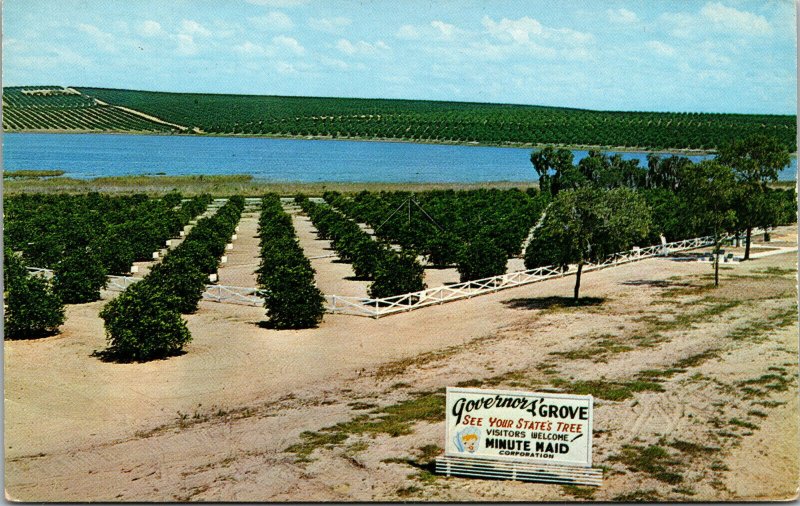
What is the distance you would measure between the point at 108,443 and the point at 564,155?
7449 cm

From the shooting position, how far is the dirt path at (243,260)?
44.9 meters

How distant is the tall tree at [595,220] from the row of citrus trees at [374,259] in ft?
21.6

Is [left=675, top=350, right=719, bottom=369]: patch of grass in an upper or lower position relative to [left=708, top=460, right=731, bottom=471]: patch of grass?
upper

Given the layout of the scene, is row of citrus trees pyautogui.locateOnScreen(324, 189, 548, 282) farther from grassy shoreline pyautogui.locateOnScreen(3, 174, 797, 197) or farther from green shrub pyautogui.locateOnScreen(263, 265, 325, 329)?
grassy shoreline pyautogui.locateOnScreen(3, 174, 797, 197)

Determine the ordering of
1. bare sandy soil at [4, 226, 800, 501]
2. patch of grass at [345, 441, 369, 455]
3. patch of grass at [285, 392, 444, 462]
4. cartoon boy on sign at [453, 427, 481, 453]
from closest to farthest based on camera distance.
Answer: cartoon boy on sign at [453, 427, 481, 453]
bare sandy soil at [4, 226, 800, 501]
patch of grass at [345, 441, 369, 455]
patch of grass at [285, 392, 444, 462]

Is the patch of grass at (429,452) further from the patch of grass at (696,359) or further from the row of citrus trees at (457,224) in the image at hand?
the row of citrus trees at (457,224)

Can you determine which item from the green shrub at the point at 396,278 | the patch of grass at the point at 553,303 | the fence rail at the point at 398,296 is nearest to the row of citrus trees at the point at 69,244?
the fence rail at the point at 398,296

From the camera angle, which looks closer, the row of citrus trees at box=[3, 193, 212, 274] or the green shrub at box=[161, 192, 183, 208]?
the row of citrus trees at box=[3, 193, 212, 274]

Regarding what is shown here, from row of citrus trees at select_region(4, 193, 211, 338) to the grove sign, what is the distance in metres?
20.7

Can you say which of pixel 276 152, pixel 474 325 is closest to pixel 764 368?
pixel 474 325

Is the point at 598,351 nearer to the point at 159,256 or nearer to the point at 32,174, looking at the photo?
the point at 159,256

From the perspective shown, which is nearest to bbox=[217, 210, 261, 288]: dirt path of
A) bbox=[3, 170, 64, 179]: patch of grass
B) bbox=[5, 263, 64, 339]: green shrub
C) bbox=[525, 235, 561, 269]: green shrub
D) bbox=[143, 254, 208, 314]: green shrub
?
bbox=[143, 254, 208, 314]: green shrub

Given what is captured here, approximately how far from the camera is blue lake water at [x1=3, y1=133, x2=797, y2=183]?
111938mm

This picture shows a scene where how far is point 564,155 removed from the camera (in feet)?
290
